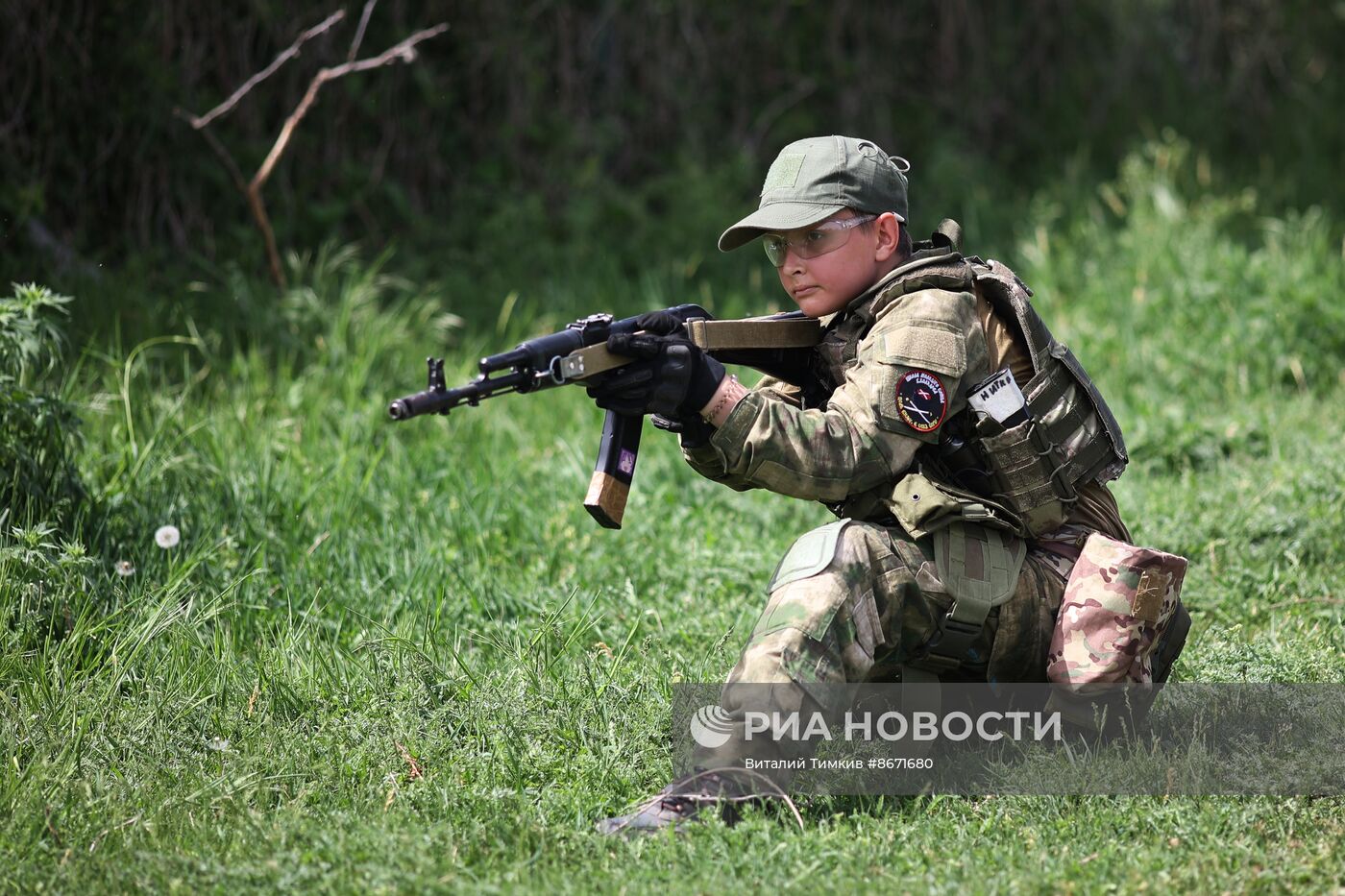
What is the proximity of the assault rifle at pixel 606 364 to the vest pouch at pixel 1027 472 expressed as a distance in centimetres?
56

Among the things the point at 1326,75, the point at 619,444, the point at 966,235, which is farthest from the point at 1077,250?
the point at 619,444

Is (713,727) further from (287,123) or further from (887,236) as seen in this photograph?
(287,123)

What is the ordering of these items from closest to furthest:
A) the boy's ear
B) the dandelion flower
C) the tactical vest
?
the tactical vest, the boy's ear, the dandelion flower

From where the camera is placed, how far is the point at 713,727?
3158mm

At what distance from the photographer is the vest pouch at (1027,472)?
11.0 feet

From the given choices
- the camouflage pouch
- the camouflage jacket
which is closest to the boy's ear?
the camouflage jacket

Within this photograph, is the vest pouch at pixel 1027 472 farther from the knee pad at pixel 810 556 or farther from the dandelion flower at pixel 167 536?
the dandelion flower at pixel 167 536

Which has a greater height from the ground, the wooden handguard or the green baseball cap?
the green baseball cap

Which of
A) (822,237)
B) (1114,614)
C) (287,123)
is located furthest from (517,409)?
(1114,614)

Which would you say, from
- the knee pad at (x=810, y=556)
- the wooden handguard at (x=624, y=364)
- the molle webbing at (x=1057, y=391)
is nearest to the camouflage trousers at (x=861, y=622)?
the knee pad at (x=810, y=556)

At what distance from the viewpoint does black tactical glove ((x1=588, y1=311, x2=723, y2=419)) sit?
3.13m

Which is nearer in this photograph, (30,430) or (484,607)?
(30,430)

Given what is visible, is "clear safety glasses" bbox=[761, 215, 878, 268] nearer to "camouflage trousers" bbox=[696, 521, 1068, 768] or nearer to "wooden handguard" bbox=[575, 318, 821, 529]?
"wooden handguard" bbox=[575, 318, 821, 529]

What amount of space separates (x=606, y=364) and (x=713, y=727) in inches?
33.8
